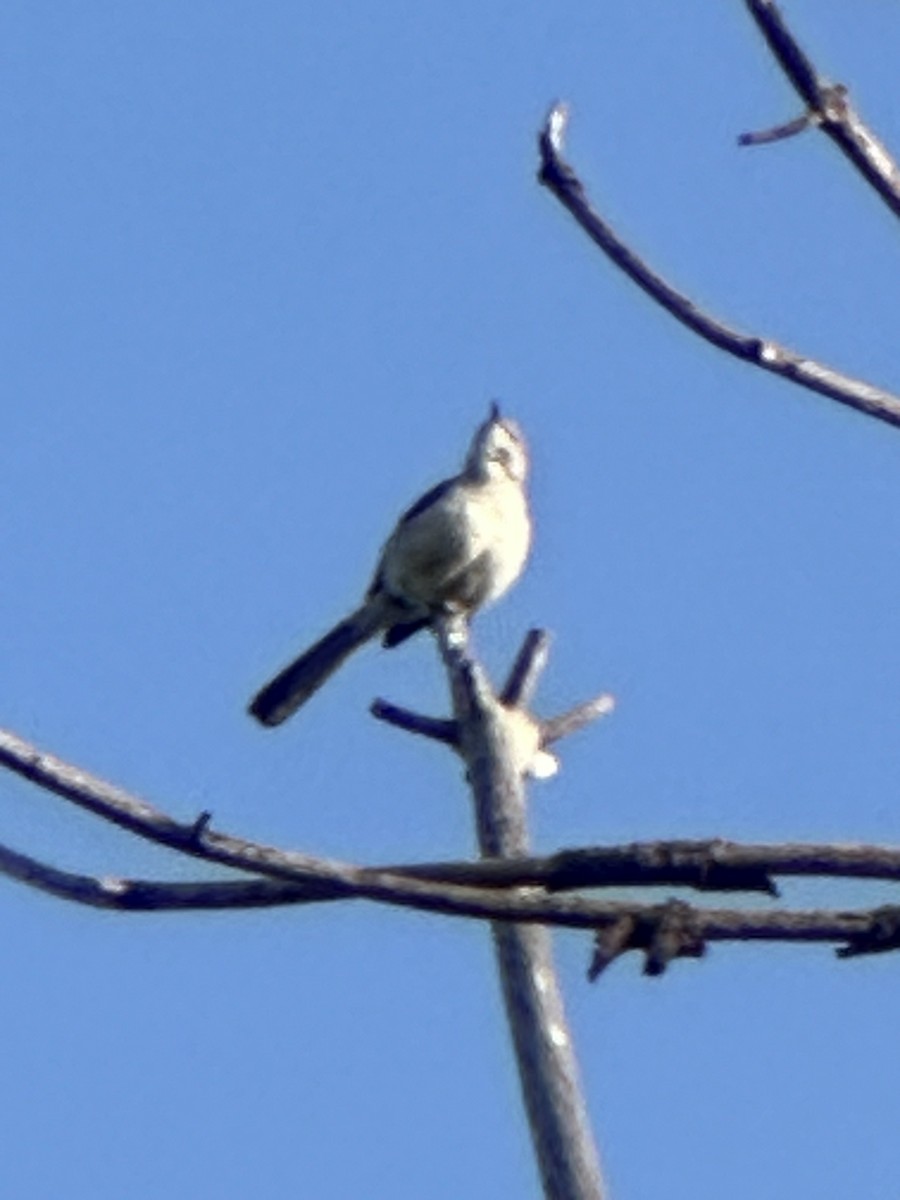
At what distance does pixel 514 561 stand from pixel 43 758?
6.90m

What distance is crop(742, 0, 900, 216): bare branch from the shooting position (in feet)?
7.29

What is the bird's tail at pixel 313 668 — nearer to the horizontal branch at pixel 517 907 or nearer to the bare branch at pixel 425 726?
the bare branch at pixel 425 726

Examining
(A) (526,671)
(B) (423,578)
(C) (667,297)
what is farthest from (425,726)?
(B) (423,578)

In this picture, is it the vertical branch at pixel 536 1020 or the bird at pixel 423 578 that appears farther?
the bird at pixel 423 578

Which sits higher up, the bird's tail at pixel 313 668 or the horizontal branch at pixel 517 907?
the bird's tail at pixel 313 668

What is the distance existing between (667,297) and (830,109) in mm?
216

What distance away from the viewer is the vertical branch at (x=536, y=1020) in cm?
239

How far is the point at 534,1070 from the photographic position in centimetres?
258

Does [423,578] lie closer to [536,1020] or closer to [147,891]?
[536,1020]

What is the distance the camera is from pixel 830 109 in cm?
227

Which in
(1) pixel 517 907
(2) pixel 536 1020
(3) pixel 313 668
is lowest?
(1) pixel 517 907

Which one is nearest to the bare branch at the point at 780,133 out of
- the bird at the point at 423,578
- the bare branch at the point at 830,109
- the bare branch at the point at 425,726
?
the bare branch at the point at 830,109

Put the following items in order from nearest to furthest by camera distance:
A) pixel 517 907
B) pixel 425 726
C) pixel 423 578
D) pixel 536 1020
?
pixel 517 907
pixel 536 1020
pixel 425 726
pixel 423 578

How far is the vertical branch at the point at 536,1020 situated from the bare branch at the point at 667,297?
1.69ft
